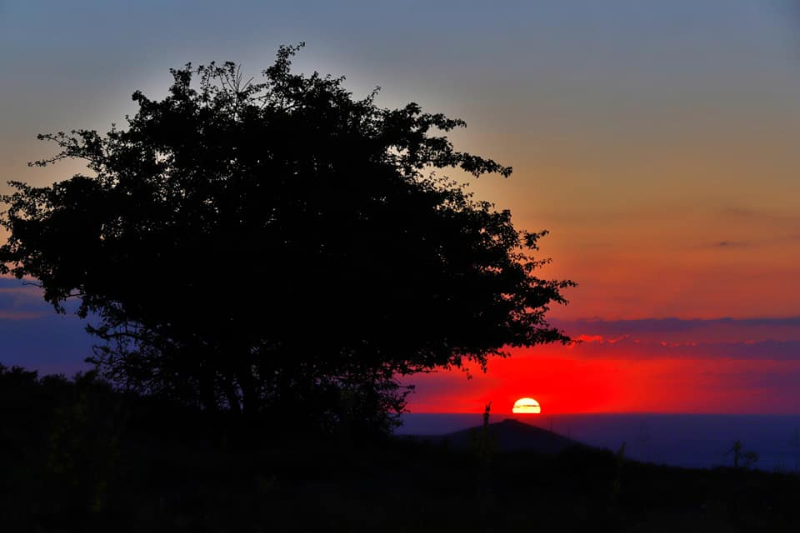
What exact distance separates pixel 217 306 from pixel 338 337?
11.3ft

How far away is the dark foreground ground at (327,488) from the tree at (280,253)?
329 cm

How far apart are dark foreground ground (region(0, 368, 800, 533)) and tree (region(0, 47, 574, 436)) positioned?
3288 mm

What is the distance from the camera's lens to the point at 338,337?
24703mm

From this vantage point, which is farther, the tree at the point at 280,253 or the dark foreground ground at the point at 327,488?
the tree at the point at 280,253

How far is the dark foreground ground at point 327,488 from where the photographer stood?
41.2ft

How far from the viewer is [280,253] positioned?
76.0 ft

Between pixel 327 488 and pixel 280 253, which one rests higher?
pixel 280 253

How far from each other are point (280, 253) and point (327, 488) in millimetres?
8361

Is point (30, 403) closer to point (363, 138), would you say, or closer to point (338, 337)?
point (338, 337)

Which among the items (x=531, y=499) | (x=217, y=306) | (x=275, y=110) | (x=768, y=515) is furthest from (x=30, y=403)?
(x=768, y=515)

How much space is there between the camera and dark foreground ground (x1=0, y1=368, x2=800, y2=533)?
12562 mm

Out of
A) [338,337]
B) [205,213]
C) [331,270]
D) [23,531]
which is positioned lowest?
[23,531]

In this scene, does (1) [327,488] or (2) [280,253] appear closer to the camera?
(1) [327,488]

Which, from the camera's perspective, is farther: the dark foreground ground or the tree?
the tree
